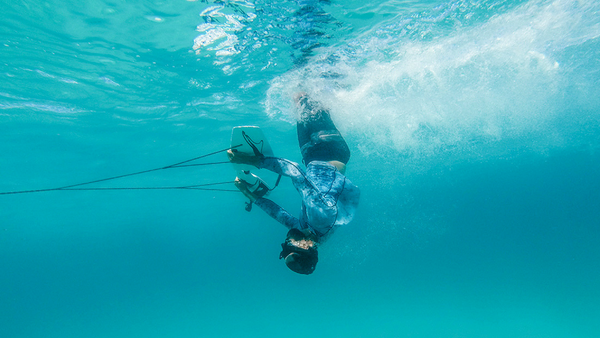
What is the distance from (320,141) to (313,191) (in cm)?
193

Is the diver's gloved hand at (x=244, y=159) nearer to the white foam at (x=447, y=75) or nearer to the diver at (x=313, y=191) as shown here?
the diver at (x=313, y=191)

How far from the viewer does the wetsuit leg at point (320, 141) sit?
5855 millimetres

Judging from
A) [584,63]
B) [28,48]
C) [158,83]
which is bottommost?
[28,48]

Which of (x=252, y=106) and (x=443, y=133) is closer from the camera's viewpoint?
(x=252, y=106)

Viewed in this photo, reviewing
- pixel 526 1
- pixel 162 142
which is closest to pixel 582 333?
pixel 526 1

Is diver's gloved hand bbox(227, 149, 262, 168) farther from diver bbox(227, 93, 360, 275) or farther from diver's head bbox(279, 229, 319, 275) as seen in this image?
diver's head bbox(279, 229, 319, 275)

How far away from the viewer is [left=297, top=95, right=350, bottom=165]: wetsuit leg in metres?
5.86

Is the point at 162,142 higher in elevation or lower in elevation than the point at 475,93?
lower

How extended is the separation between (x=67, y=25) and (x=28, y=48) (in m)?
1.69

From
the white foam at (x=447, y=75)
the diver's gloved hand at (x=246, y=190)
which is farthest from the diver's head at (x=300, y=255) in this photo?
the white foam at (x=447, y=75)

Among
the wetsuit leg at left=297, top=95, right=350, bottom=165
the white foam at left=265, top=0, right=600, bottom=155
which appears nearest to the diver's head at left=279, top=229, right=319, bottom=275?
the wetsuit leg at left=297, top=95, right=350, bottom=165

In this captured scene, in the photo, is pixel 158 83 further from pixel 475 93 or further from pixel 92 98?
pixel 475 93

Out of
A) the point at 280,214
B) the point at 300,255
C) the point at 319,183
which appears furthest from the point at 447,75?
the point at 300,255

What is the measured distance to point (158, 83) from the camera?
32.6ft
